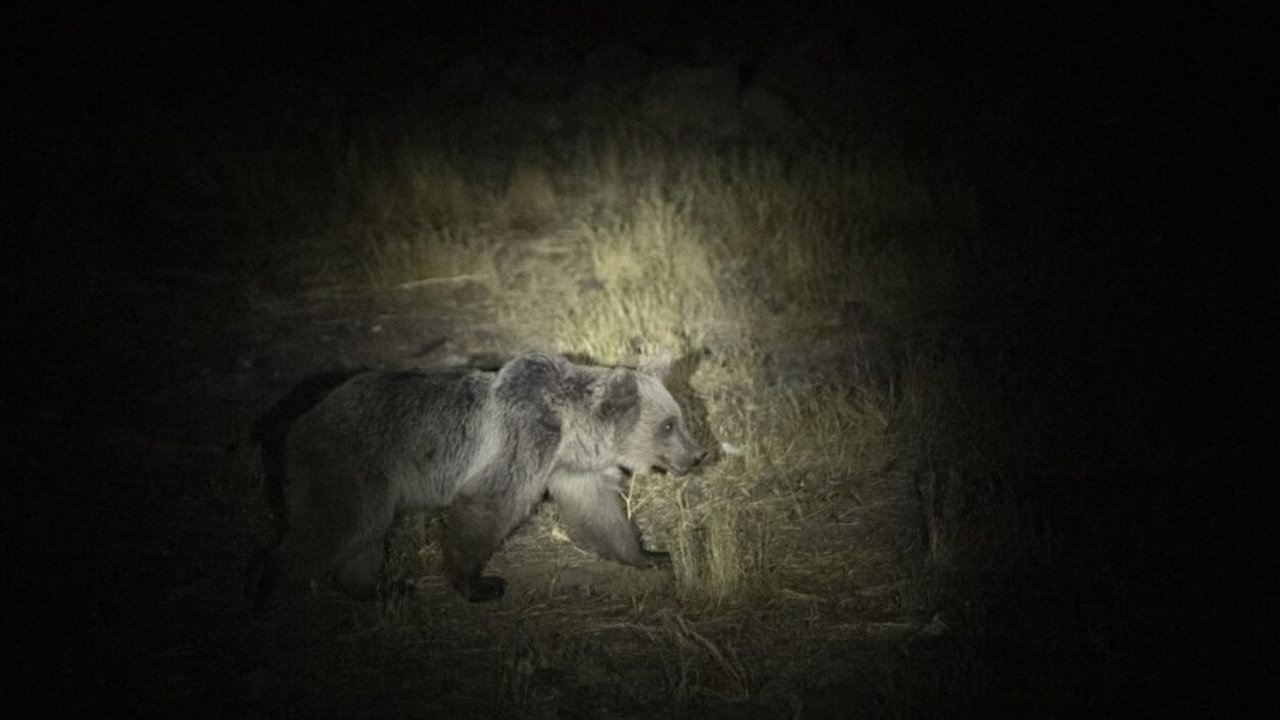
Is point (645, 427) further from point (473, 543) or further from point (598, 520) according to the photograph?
point (473, 543)

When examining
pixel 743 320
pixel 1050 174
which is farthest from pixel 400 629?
pixel 1050 174

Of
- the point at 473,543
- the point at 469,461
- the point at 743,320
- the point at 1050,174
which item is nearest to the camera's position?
the point at 473,543

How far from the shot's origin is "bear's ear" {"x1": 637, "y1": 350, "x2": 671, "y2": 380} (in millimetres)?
6004

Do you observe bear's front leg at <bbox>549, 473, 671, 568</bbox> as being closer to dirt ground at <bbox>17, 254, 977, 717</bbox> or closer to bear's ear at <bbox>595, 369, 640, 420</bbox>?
dirt ground at <bbox>17, 254, 977, 717</bbox>

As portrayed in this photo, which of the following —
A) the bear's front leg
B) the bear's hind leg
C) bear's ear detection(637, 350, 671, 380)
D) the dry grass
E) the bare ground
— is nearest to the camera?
the bare ground

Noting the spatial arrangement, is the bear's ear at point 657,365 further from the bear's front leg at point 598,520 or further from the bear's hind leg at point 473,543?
the bear's hind leg at point 473,543

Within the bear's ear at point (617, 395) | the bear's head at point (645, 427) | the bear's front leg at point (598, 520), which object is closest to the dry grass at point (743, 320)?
the bear's front leg at point (598, 520)

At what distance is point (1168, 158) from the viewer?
11328 mm

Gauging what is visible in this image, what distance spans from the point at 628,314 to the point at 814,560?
3.35m

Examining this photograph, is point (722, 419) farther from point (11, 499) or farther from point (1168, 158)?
point (1168, 158)

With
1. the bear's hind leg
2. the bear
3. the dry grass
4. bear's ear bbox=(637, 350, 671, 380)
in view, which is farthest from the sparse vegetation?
bear's ear bbox=(637, 350, 671, 380)

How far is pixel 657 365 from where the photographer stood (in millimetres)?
6043

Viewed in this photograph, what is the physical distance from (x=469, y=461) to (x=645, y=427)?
94 cm

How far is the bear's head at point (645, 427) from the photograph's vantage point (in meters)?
5.50
